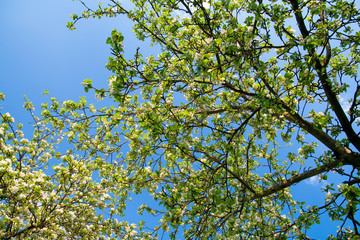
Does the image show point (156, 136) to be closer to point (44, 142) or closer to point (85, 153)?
point (85, 153)

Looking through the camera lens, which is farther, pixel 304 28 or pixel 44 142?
pixel 44 142

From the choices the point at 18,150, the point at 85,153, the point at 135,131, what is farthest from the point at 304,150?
the point at 18,150

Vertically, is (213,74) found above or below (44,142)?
below

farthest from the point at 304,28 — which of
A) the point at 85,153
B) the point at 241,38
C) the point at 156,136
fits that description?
the point at 85,153

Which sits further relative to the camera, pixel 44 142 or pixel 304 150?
pixel 44 142

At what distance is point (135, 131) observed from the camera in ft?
19.5

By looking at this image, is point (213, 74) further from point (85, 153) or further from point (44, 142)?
point (44, 142)

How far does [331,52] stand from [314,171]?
11.2 feet

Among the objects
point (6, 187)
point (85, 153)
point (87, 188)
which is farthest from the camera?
point (87, 188)

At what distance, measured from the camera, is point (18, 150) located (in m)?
7.24

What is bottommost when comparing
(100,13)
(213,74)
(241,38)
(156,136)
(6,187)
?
(6,187)

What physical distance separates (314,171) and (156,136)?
167 inches

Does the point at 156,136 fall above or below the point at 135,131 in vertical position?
below

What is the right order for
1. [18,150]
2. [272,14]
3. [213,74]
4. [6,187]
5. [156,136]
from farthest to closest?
[18,150], [6,187], [272,14], [156,136], [213,74]
